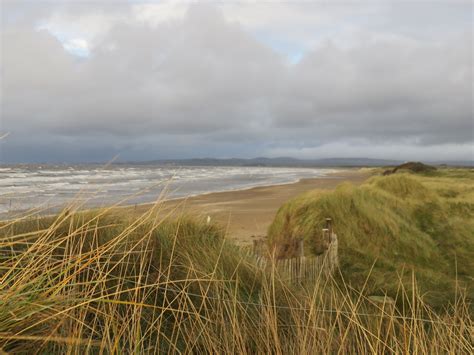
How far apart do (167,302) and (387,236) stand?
6.70m

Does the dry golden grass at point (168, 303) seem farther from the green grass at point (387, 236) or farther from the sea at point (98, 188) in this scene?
the green grass at point (387, 236)

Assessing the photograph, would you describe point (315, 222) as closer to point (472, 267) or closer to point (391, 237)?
point (391, 237)

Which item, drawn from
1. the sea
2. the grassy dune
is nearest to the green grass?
the grassy dune

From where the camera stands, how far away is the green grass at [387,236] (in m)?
6.84

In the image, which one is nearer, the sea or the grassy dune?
the grassy dune

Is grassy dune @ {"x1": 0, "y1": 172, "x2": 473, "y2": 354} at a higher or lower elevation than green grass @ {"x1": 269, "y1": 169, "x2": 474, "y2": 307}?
higher


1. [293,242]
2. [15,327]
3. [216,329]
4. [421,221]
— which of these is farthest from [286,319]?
[421,221]

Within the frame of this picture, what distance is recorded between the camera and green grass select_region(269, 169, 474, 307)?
6836 mm

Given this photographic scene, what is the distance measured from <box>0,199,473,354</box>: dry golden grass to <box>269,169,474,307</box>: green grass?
278 centimetres

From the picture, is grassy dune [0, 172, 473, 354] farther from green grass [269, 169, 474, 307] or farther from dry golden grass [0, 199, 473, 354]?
green grass [269, 169, 474, 307]

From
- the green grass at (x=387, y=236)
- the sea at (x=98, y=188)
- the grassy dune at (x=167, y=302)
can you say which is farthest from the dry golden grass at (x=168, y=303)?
the green grass at (x=387, y=236)

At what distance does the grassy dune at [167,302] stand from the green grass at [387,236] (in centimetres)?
157

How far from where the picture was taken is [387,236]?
841 centimetres

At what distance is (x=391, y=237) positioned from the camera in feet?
27.8
